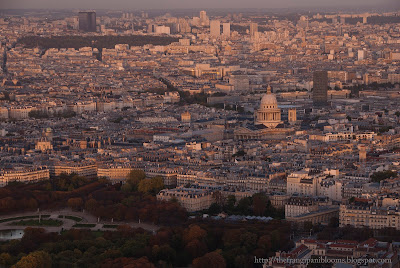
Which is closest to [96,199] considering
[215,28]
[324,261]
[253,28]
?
[324,261]

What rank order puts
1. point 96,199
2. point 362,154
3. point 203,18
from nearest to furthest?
point 96,199 < point 362,154 < point 203,18

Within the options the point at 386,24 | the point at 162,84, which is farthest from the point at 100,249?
the point at 386,24

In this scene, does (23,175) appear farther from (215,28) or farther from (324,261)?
(215,28)

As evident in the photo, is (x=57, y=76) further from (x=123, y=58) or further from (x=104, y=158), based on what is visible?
(x=104, y=158)

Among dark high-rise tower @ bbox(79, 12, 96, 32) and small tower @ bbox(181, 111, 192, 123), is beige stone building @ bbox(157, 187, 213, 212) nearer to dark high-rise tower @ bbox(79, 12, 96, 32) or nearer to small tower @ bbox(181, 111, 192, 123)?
small tower @ bbox(181, 111, 192, 123)

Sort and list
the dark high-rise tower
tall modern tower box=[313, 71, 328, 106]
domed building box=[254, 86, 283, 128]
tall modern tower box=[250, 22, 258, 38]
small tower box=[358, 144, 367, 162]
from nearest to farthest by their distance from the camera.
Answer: small tower box=[358, 144, 367, 162], domed building box=[254, 86, 283, 128], tall modern tower box=[313, 71, 328, 106], the dark high-rise tower, tall modern tower box=[250, 22, 258, 38]

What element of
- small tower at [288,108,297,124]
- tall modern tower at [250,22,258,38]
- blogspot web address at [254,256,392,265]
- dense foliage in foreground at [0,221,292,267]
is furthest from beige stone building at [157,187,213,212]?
tall modern tower at [250,22,258,38]

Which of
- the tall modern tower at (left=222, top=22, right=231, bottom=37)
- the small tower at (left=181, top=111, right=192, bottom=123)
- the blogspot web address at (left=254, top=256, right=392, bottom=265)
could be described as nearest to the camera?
the blogspot web address at (left=254, top=256, right=392, bottom=265)

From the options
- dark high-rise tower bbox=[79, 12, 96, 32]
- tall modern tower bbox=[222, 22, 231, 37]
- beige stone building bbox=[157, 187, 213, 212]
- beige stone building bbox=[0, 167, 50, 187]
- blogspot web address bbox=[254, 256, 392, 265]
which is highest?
blogspot web address bbox=[254, 256, 392, 265]

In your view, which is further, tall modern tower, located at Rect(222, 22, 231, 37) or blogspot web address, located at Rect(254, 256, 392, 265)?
tall modern tower, located at Rect(222, 22, 231, 37)
